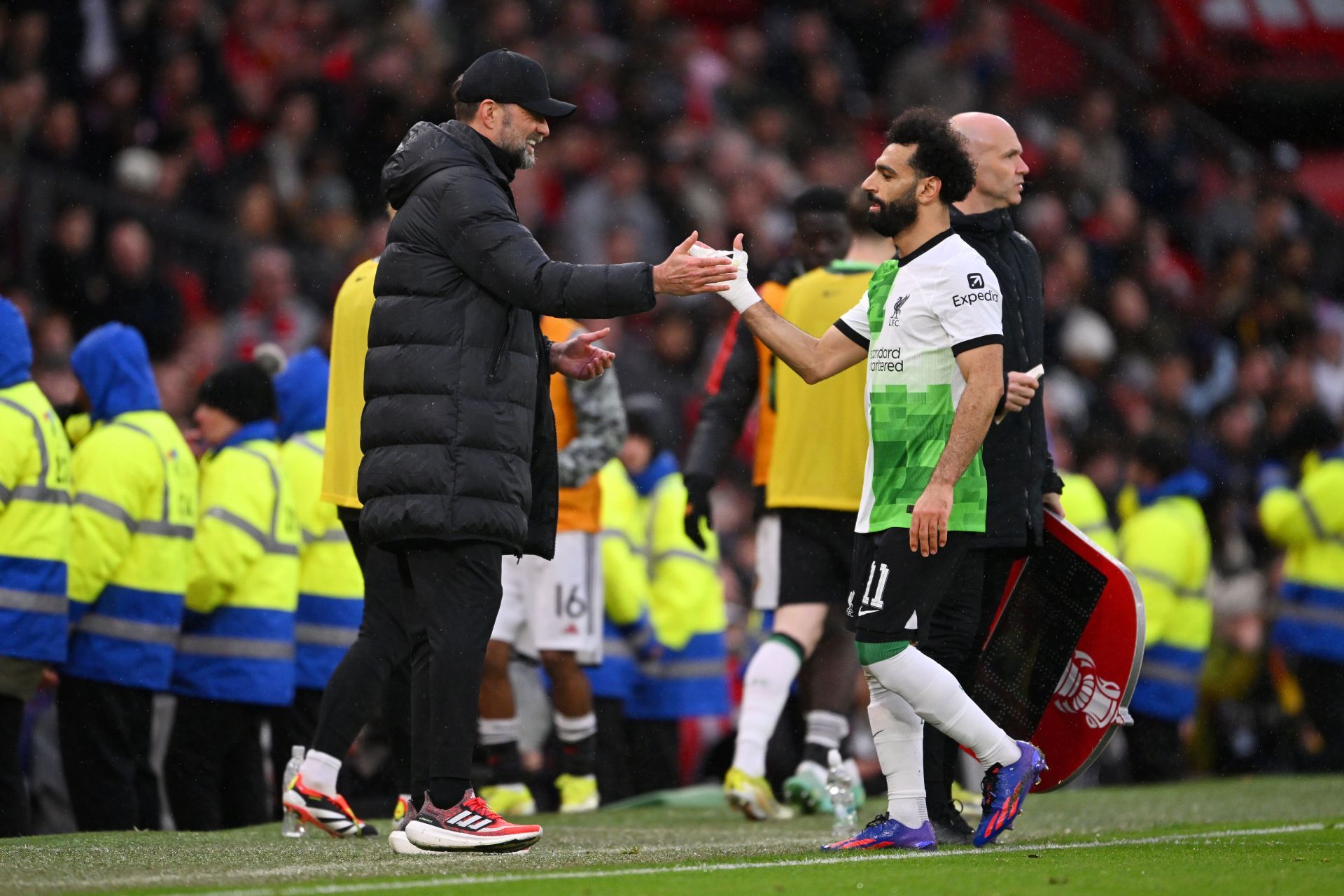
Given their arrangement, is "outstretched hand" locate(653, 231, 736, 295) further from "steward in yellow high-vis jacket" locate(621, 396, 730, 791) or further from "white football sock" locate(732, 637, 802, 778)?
"steward in yellow high-vis jacket" locate(621, 396, 730, 791)

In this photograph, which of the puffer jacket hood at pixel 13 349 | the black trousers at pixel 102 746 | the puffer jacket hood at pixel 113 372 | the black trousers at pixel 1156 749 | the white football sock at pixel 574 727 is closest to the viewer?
the puffer jacket hood at pixel 13 349

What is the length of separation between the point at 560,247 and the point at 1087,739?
33.1ft

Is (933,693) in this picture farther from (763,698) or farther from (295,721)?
(295,721)

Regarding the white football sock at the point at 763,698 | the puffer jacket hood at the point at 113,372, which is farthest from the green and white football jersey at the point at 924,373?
the puffer jacket hood at the point at 113,372

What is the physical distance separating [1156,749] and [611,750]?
383 cm

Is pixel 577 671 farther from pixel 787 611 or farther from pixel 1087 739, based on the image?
pixel 1087 739

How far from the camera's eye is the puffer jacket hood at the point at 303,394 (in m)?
9.52

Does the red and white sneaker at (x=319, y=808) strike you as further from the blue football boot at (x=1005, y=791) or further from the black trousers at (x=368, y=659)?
the blue football boot at (x=1005, y=791)

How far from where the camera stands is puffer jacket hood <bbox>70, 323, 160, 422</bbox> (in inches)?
331

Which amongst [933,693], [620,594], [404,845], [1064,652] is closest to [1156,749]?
[620,594]

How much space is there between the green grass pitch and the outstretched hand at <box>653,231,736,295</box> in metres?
1.66

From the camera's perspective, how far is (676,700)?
452 inches

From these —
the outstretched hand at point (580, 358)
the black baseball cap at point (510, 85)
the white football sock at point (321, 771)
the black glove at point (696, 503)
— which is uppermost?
the black baseball cap at point (510, 85)

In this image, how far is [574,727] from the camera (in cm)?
946
